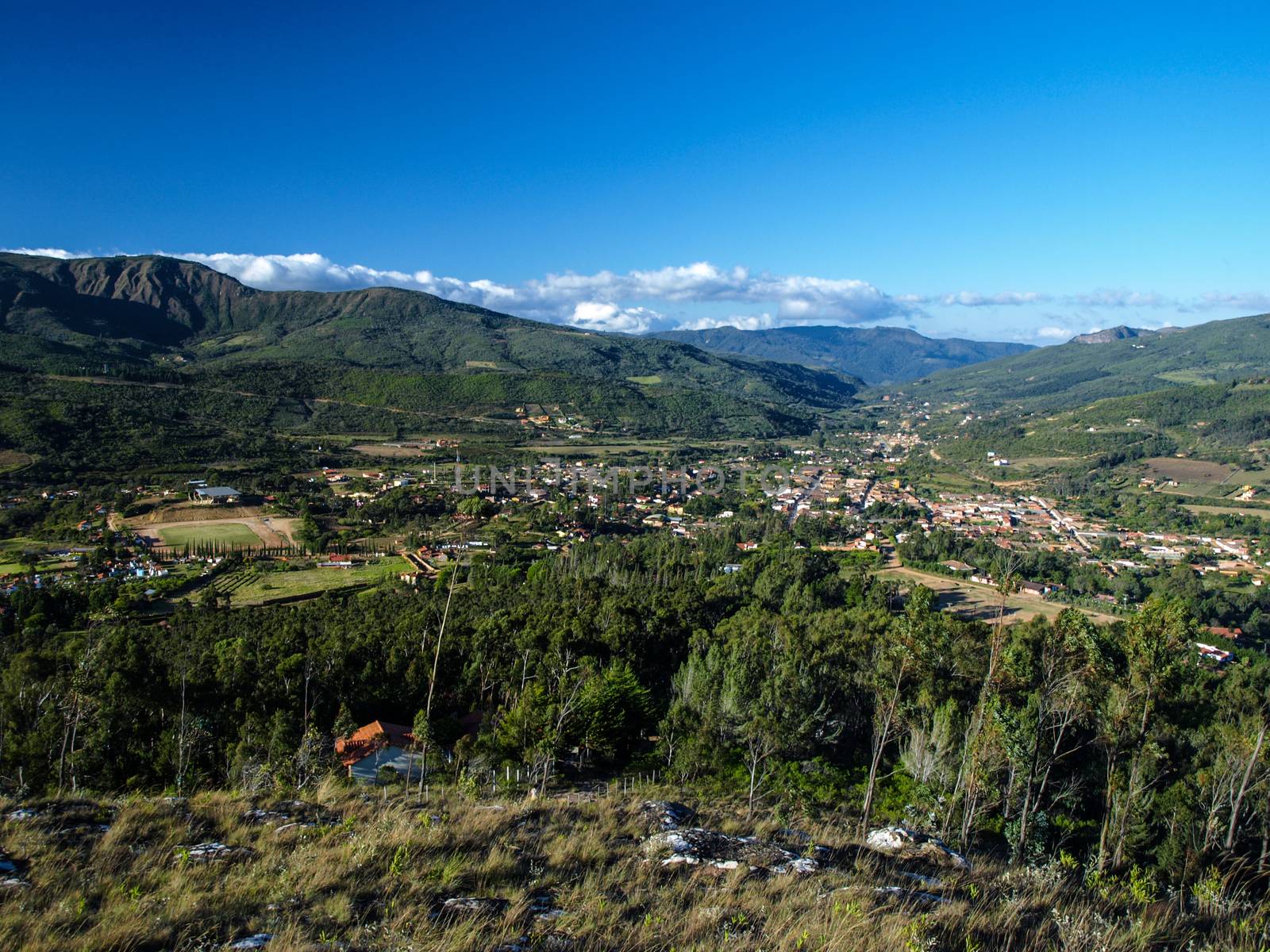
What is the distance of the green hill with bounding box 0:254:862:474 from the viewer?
79.9 m

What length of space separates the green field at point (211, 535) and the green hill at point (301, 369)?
26.8 metres

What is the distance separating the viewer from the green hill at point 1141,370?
Result: 5546 inches

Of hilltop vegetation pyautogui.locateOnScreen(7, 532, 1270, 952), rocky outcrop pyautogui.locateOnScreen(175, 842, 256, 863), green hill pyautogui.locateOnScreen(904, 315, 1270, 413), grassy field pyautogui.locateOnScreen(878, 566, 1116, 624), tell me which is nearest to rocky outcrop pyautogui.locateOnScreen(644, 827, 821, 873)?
hilltop vegetation pyautogui.locateOnScreen(7, 532, 1270, 952)

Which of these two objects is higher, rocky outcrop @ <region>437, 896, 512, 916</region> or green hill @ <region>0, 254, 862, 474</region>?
green hill @ <region>0, 254, 862, 474</region>

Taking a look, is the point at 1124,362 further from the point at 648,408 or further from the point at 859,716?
the point at 859,716

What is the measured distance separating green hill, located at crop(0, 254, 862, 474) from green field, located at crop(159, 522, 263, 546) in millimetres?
26771

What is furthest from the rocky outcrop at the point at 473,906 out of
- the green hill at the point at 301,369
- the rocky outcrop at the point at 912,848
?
the green hill at the point at 301,369

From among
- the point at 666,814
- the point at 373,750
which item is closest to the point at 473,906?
the point at 666,814

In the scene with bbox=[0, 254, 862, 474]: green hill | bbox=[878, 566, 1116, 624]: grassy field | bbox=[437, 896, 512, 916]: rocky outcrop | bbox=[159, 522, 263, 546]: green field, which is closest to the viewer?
bbox=[437, 896, 512, 916]: rocky outcrop

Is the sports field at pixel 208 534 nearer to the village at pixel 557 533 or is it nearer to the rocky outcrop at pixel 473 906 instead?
the village at pixel 557 533

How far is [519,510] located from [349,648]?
35490mm

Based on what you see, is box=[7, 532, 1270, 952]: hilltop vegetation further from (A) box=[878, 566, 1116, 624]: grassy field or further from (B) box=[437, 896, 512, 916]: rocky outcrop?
(A) box=[878, 566, 1116, 624]: grassy field

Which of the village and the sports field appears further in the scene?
the sports field

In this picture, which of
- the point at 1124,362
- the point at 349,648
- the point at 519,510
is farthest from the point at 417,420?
the point at 1124,362
